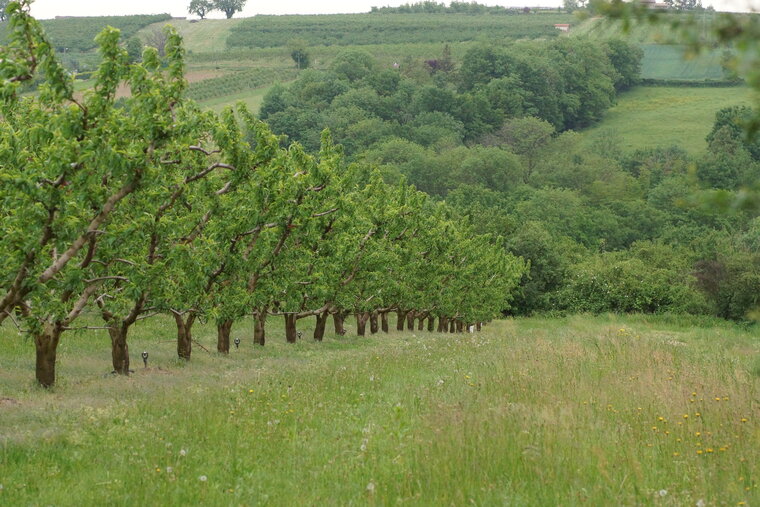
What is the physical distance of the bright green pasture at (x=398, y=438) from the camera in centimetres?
1015

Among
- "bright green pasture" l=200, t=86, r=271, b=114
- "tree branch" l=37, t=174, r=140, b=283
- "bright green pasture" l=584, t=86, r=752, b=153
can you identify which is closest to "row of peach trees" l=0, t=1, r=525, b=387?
"tree branch" l=37, t=174, r=140, b=283

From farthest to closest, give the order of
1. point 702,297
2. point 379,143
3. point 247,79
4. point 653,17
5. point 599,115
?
1. point 599,115
2. point 247,79
3. point 379,143
4. point 702,297
5. point 653,17

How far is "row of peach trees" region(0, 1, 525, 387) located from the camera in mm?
12766

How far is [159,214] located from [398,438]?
8.76 metres

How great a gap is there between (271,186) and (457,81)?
167 meters

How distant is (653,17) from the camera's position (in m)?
5.87

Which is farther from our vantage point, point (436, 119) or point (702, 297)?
point (436, 119)

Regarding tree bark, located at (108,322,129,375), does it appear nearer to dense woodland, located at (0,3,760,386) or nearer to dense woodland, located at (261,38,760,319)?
dense woodland, located at (0,3,760,386)

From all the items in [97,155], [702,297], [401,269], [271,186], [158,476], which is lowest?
[702,297]

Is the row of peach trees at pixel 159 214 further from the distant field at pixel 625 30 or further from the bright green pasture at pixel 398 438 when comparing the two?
the distant field at pixel 625 30

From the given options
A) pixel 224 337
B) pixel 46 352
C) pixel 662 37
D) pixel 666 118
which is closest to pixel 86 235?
Answer: pixel 46 352

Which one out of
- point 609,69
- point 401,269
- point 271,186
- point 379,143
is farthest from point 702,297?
point 609,69

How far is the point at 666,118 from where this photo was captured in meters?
178

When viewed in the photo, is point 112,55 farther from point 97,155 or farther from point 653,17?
point 653,17
